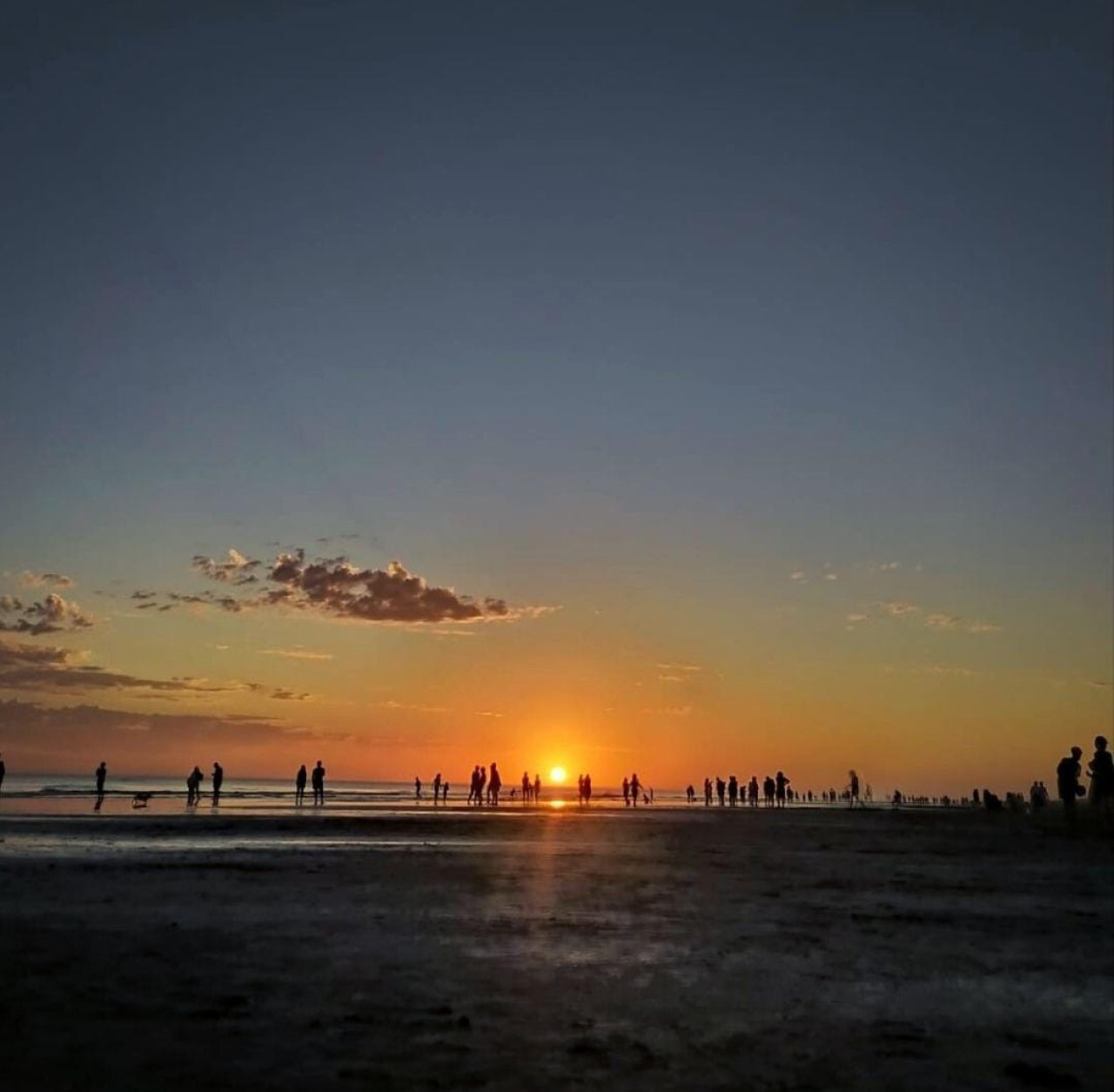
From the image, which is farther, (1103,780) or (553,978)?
(1103,780)

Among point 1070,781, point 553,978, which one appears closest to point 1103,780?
point 1070,781

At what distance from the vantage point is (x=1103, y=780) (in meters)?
36.5

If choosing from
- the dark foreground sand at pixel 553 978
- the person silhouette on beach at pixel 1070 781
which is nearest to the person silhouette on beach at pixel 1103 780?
the person silhouette on beach at pixel 1070 781

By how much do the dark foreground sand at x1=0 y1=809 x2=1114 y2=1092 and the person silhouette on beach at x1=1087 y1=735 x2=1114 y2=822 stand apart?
12.3 metres

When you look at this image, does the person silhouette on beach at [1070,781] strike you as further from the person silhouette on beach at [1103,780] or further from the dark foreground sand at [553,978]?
the dark foreground sand at [553,978]

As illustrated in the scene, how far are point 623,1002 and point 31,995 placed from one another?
5514mm

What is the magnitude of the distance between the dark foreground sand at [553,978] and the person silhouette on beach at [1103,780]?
12.3m

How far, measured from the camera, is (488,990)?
10.5m

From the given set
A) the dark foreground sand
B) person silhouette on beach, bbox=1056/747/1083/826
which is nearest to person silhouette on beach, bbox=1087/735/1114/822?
person silhouette on beach, bbox=1056/747/1083/826

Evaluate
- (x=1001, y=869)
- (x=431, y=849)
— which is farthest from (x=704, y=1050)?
(x=431, y=849)

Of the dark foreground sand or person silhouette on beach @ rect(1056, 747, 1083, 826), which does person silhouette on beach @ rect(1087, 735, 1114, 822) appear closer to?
person silhouette on beach @ rect(1056, 747, 1083, 826)

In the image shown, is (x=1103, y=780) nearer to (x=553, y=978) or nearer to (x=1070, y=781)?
(x=1070, y=781)

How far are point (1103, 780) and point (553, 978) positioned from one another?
3153 centimetres

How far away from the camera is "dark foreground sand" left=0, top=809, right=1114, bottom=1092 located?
25.8 feet
